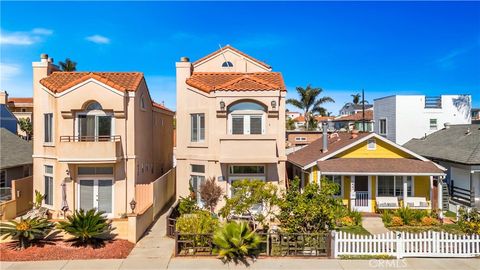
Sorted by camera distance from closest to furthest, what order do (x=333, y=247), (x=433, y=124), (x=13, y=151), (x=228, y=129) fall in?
(x=333, y=247), (x=228, y=129), (x=13, y=151), (x=433, y=124)

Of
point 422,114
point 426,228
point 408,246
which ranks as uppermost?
point 422,114

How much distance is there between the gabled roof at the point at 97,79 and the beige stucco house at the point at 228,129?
8.66 feet

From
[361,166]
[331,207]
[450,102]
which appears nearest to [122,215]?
[331,207]

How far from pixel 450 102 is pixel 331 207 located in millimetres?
26566

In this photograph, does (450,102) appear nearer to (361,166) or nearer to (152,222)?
(361,166)

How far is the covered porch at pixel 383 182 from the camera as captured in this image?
19328 mm

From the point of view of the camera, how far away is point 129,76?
1895cm

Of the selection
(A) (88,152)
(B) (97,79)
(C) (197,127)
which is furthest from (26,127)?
(C) (197,127)

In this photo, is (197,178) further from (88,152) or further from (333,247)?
(333,247)

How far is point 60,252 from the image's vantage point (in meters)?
12.8

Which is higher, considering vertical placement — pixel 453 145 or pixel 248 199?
pixel 453 145

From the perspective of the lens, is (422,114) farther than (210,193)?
Yes

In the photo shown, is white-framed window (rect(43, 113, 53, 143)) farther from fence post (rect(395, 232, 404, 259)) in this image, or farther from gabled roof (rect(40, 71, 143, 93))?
fence post (rect(395, 232, 404, 259))

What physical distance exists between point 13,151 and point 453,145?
96.2 ft
